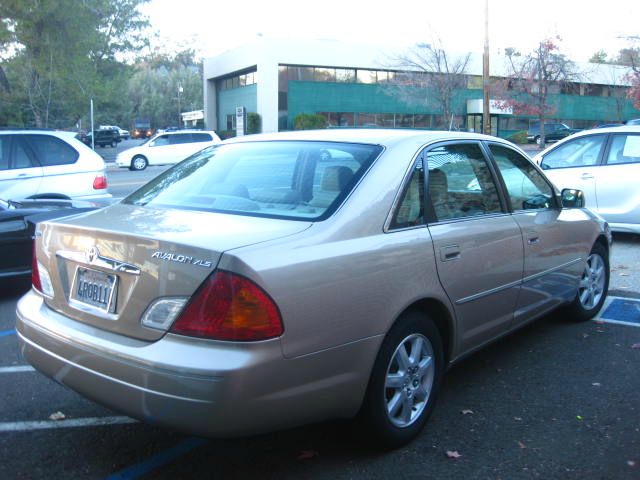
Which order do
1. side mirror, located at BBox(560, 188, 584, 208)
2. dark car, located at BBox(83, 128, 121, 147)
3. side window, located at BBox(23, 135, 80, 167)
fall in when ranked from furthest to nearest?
dark car, located at BBox(83, 128, 121, 147) < side window, located at BBox(23, 135, 80, 167) < side mirror, located at BBox(560, 188, 584, 208)

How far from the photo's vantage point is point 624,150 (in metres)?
9.46

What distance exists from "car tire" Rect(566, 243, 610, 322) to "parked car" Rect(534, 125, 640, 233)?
378cm

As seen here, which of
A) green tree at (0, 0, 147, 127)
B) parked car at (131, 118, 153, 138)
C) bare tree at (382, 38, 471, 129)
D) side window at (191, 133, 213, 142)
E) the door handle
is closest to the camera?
the door handle

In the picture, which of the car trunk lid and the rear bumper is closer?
the rear bumper

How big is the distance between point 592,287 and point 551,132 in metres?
44.0

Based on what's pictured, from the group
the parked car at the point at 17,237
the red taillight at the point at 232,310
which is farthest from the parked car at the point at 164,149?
the red taillight at the point at 232,310

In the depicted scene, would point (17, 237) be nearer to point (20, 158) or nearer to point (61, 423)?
point (20, 158)

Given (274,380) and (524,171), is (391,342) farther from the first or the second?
(524,171)

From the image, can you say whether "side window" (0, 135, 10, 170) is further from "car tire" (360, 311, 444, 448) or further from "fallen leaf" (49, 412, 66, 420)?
"car tire" (360, 311, 444, 448)

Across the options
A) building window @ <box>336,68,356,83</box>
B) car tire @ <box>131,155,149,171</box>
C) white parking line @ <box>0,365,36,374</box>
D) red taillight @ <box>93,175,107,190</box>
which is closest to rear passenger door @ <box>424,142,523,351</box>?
white parking line @ <box>0,365,36,374</box>

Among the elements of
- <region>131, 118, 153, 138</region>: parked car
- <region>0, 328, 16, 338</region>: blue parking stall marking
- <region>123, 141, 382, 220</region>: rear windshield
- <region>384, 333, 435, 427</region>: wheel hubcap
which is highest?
<region>131, 118, 153, 138</region>: parked car

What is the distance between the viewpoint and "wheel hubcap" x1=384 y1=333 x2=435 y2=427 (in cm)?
340

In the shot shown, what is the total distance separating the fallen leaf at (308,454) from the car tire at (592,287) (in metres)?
3.05

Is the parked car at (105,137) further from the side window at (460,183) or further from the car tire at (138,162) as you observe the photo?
the side window at (460,183)
